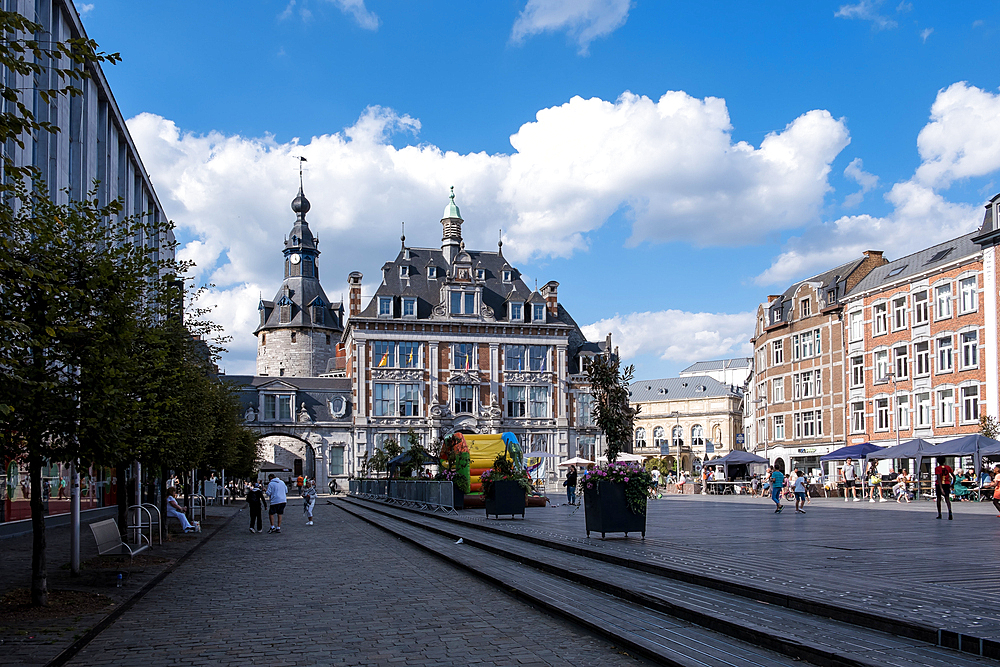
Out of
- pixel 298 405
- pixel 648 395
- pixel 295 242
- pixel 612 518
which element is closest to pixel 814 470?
pixel 298 405

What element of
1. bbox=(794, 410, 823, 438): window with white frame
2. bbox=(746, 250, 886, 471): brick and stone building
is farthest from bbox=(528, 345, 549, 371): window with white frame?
bbox=(794, 410, 823, 438): window with white frame

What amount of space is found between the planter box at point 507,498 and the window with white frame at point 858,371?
36.1 m

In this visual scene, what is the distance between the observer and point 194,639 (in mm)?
9234

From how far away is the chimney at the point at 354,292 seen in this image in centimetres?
7294

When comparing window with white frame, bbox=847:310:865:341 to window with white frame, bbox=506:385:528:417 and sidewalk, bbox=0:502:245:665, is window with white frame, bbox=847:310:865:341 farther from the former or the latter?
sidewalk, bbox=0:502:245:665

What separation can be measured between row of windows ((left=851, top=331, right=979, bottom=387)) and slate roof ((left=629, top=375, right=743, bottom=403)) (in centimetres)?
7466

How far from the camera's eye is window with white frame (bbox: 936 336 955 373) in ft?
158

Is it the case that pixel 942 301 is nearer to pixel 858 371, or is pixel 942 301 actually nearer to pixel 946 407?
pixel 946 407

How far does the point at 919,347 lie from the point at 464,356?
113ft

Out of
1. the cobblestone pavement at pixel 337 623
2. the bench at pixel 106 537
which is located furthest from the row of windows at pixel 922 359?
the bench at pixel 106 537

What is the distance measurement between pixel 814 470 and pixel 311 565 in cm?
5022

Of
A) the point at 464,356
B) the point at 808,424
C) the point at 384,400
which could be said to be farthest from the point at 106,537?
the point at 464,356

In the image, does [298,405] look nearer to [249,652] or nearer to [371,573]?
[371,573]

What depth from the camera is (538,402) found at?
75.4 metres
